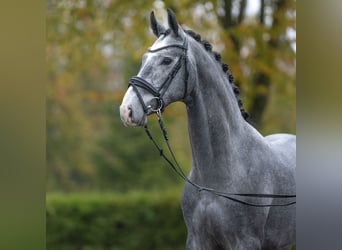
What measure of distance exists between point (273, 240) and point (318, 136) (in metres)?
1.78

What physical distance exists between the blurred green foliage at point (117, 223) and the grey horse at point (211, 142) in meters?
6.38

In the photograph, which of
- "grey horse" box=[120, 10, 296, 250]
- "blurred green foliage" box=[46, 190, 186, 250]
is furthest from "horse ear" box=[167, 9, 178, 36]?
"blurred green foliage" box=[46, 190, 186, 250]

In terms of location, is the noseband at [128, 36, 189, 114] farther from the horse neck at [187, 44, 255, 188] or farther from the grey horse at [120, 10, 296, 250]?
the horse neck at [187, 44, 255, 188]

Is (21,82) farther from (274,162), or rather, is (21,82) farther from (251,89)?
(251,89)

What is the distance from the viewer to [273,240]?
15.1 ft

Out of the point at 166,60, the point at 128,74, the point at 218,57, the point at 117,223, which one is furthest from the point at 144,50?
the point at 128,74

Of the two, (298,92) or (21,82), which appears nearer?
(21,82)

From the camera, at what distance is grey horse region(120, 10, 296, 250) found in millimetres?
3969

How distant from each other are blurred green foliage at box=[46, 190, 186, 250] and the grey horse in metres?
6.38

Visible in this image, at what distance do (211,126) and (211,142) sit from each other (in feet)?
0.35

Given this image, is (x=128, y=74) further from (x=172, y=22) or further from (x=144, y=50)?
(x=172, y=22)

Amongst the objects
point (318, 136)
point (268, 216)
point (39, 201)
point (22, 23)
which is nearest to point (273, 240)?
point (268, 216)

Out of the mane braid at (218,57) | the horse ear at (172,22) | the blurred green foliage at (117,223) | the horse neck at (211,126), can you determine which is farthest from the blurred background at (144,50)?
the horse ear at (172,22)

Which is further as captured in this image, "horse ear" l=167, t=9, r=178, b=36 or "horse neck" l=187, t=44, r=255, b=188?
"horse neck" l=187, t=44, r=255, b=188
